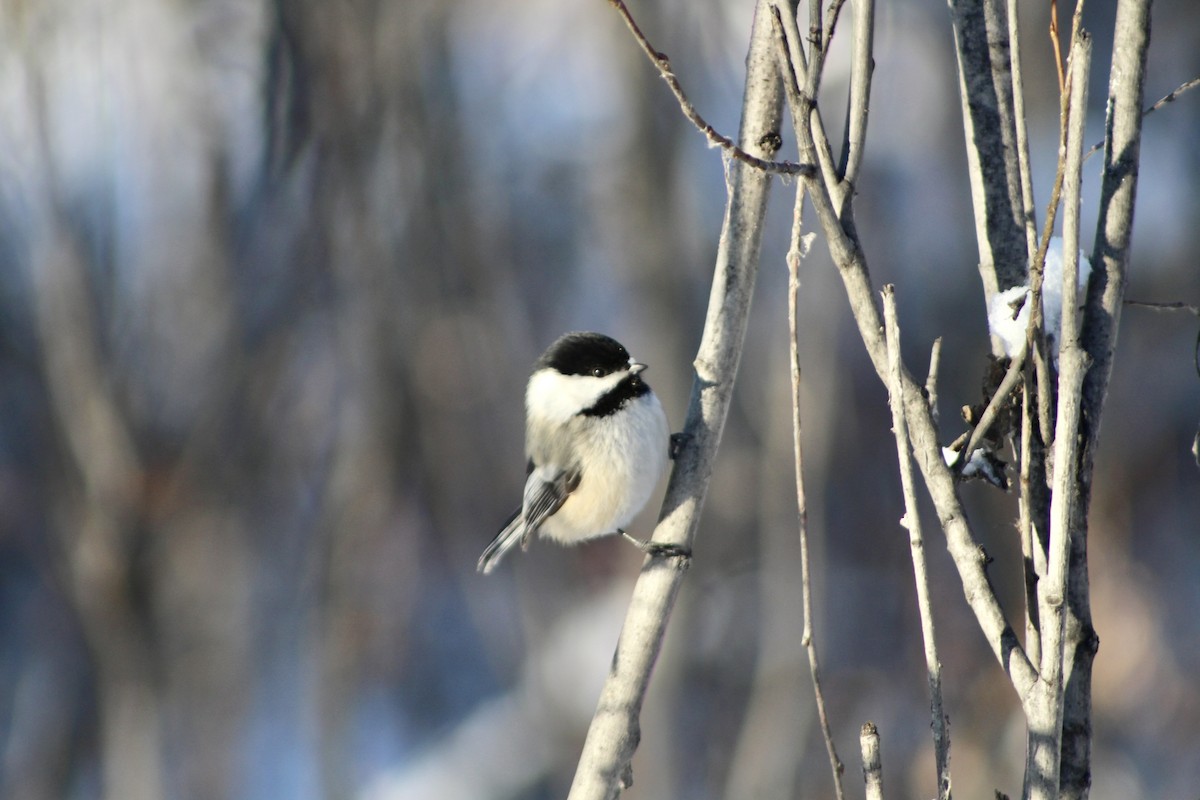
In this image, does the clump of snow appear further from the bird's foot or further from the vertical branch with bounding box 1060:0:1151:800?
the bird's foot

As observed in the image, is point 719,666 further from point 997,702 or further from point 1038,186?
point 1038,186

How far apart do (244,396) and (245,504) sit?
0.46 meters

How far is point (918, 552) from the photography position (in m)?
0.96

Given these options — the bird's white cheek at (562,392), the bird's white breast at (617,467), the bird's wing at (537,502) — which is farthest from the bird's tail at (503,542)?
the bird's white cheek at (562,392)

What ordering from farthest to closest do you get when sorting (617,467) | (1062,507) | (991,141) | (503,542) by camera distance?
(503,542)
(617,467)
(991,141)
(1062,507)

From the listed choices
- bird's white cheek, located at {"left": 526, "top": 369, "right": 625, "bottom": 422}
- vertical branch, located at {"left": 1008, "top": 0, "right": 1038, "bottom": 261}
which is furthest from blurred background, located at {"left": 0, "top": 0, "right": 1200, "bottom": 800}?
vertical branch, located at {"left": 1008, "top": 0, "right": 1038, "bottom": 261}

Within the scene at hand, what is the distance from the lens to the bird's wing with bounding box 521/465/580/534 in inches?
87.3

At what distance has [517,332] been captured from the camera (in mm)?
3668

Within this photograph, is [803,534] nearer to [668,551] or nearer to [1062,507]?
[1062,507]

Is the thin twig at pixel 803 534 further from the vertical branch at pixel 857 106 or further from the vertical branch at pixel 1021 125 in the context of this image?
the vertical branch at pixel 1021 125

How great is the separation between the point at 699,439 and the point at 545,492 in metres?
0.83

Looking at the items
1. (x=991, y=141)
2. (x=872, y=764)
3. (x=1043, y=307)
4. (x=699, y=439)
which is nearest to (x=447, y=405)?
(x=699, y=439)

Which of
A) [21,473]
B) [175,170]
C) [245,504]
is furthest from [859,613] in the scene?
[21,473]

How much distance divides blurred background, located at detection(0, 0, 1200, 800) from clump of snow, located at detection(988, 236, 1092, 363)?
5.53 feet
